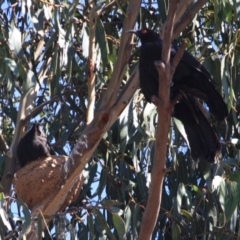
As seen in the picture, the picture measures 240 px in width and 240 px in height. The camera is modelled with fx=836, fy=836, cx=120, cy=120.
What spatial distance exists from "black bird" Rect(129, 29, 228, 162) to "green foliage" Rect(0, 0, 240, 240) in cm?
28

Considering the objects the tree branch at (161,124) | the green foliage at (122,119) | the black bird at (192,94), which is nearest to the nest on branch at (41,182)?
the green foliage at (122,119)

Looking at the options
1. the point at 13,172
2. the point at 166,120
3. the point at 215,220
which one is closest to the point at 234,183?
the point at 215,220

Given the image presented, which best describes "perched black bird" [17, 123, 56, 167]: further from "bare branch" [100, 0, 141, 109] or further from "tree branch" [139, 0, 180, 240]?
"tree branch" [139, 0, 180, 240]

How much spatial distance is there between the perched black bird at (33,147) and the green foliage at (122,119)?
0.10 meters

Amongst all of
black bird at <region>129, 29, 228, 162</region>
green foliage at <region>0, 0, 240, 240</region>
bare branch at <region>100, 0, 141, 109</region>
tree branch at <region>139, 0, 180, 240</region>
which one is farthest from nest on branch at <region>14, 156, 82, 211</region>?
tree branch at <region>139, 0, 180, 240</region>

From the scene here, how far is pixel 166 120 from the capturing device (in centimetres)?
352

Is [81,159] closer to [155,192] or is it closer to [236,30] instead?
[155,192]

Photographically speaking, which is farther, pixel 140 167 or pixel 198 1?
pixel 140 167

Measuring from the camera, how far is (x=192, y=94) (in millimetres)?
4273

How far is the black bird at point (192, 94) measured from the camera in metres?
4.16

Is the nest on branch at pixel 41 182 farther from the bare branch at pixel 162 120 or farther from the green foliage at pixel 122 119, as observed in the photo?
the bare branch at pixel 162 120

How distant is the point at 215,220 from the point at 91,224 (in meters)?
0.90

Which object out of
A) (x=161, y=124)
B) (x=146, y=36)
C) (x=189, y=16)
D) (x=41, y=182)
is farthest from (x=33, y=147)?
(x=161, y=124)

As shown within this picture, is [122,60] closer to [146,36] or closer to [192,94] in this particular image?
[146,36]
